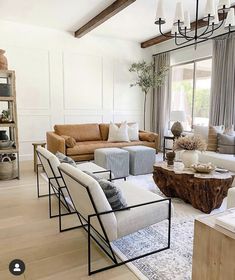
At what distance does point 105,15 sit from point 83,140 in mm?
2527

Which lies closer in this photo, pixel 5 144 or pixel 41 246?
pixel 41 246

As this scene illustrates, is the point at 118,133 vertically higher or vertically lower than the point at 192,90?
lower

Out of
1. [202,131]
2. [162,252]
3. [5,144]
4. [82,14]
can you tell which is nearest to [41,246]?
[162,252]

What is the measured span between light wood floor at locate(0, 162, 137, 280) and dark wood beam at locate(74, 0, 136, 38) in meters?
3.29

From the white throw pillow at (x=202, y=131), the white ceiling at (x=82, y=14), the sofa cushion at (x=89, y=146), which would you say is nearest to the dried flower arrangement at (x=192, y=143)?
the white throw pillow at (x=202, y=131)

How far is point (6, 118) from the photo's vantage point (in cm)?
427

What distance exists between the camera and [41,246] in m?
2.26

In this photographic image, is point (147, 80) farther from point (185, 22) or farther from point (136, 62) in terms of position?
point (185, 22)

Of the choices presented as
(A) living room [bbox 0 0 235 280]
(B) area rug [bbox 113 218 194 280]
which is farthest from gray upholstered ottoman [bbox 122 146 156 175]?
(B) area rug [bbox 113 218 194 280]

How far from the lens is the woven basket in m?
4.20

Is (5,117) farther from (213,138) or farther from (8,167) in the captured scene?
(213,138)

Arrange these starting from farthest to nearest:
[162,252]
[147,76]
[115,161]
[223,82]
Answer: [147,76] < [223,82] < [115,161] < [162,252]

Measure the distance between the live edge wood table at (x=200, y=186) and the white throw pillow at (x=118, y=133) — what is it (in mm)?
2254

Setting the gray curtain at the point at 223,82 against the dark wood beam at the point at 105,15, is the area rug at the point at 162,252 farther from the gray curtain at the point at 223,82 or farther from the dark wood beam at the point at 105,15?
the dark wood beam at the point at 105,15
